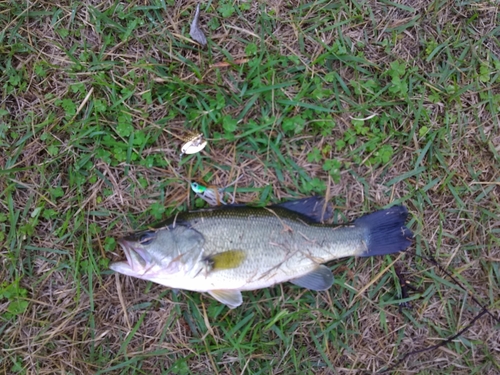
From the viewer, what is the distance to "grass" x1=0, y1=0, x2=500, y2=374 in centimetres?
345

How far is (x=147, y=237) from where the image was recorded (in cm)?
314

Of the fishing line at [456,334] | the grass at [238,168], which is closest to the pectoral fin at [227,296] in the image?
the grass at [238,168]

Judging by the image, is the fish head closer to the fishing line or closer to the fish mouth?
the fish mouth

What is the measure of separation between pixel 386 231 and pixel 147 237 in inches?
75.8

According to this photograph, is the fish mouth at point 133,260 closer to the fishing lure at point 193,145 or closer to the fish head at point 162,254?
the fish head at point 162,254

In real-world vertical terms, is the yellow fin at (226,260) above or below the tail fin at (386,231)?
below

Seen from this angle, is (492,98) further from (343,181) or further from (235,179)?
(235,179)

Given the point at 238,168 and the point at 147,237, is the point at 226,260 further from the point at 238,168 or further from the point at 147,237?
the point at 238,168

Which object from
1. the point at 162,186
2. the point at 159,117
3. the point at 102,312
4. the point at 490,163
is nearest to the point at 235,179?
the point at 162,186

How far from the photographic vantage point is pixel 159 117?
139 inches

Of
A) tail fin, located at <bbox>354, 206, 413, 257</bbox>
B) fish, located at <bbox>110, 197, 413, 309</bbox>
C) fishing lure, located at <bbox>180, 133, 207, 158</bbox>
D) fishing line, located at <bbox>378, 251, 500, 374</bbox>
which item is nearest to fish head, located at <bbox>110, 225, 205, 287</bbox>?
fish, located at <bbox>110, 197, 413, 309</bbox>

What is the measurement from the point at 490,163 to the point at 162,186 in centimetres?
289

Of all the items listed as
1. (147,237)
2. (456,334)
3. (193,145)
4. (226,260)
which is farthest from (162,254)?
(456,334)

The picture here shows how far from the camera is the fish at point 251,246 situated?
10.3 feet
